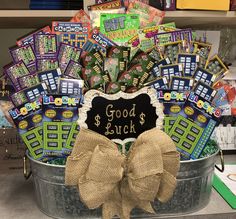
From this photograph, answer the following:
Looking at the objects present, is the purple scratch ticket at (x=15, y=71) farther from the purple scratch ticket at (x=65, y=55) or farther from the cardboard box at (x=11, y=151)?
the cardboard box at (x=11, y=151)

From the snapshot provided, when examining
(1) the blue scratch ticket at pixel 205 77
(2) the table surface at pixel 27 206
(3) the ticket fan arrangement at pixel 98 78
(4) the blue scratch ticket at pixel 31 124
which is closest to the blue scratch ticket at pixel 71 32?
(3) the ticket fan arrangement at pixel 98 78

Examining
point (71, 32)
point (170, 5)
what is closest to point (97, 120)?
point (71, 32)

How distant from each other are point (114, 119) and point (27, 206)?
0.38 metres

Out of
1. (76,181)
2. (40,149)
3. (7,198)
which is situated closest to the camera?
(76,181)

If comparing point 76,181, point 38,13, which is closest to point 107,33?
point 38,13

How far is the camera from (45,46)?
852 mm

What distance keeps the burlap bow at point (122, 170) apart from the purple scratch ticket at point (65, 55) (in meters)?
0.27

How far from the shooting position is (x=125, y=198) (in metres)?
0.70

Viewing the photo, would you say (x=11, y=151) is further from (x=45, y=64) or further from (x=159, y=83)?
(x=159, y=83)

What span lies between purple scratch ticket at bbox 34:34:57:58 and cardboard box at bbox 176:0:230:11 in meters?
0.49

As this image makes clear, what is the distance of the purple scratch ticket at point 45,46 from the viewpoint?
85 centimetres

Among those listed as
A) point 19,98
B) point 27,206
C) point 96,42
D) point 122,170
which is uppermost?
point 96,42

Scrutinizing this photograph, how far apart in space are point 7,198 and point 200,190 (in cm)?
55

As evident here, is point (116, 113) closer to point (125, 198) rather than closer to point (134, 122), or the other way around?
point (134, 122)
